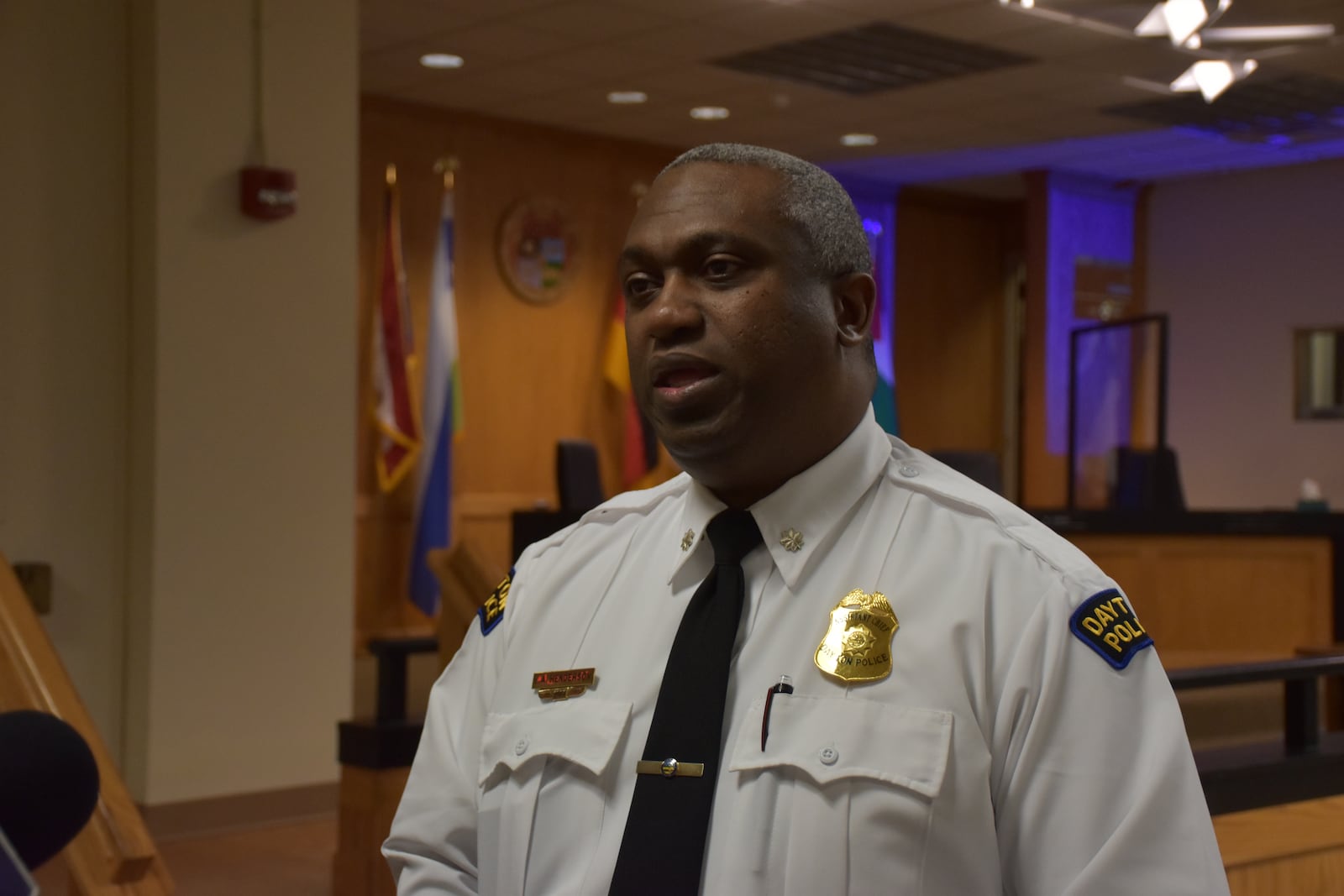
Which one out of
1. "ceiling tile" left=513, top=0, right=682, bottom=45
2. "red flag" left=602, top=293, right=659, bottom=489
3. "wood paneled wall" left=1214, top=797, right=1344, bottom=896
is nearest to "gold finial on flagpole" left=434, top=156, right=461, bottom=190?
"red flag" left=602, top=293, right=659, bottom=489

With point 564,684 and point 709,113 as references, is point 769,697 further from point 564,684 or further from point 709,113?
point 709,113

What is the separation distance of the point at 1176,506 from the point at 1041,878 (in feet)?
22.0

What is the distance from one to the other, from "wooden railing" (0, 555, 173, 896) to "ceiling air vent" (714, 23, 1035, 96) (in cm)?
520

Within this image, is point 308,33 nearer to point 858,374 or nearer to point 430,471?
point 430,471

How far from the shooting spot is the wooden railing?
2.00 m

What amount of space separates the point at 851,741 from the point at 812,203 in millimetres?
441

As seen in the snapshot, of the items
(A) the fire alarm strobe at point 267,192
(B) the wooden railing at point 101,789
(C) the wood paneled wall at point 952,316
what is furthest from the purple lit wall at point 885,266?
(B) the wooden railing at point 101,789

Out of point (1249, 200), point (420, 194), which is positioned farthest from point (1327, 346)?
point (420, 194)

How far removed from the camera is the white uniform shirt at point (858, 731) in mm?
1107

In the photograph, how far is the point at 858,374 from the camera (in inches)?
52.1

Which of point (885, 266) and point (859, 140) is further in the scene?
point (885, 266)


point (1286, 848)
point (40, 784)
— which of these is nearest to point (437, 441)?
point (1286, 848)

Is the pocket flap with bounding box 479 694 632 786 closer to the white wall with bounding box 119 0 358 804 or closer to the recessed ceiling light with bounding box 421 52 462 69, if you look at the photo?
the white wall with bounding box 119 0 358 804

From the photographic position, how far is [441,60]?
23.8 feet
